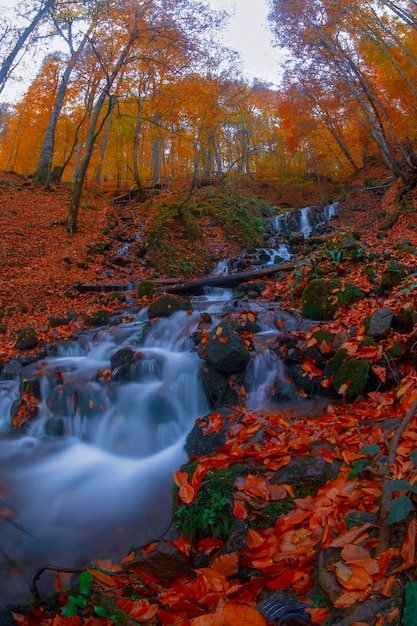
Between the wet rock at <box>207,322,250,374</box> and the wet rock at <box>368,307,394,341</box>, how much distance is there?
1821 millimetres

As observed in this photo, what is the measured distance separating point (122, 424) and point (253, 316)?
345 centimetres

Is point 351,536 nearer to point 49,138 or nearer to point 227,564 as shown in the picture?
point 227,564

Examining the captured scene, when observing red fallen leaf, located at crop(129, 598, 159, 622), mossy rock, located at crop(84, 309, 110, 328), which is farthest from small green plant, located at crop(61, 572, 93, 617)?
mossy rock, located at crop(84, 309, 110, 328)

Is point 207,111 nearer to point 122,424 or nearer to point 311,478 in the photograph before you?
point 122,424

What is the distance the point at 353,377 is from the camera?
4703mm

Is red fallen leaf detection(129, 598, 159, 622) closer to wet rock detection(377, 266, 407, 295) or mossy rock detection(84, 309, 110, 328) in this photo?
wet rock detection(377, 266, 407, 295)

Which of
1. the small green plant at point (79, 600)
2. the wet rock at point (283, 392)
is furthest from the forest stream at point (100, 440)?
the small green plant at point (79, 600)

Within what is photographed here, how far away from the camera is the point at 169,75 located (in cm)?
1434

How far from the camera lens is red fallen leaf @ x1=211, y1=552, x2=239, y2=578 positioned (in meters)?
2.25

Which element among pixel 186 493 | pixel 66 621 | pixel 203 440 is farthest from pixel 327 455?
pixel 66 621

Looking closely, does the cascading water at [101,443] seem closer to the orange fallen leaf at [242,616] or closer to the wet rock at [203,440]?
the wet rock at [203,440]

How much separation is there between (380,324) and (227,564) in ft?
12.8

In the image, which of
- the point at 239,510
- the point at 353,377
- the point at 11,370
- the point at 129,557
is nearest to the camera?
the point at 239,510

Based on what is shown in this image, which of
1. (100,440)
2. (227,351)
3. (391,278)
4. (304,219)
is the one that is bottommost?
(100,440)
